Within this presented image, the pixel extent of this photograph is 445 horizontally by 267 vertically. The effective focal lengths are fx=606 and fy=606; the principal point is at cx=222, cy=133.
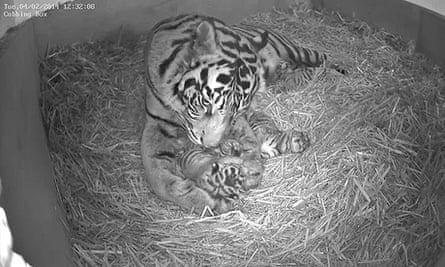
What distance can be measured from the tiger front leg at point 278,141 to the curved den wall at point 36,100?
81cm

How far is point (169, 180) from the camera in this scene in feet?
6.89

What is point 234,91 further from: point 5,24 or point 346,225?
point 5,24

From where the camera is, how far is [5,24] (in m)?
2.30

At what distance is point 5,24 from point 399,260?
5.39ft

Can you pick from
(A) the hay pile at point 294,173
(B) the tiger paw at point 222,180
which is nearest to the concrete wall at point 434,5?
(A) the hay pile at point 294,173

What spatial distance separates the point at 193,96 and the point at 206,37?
205 millimetres

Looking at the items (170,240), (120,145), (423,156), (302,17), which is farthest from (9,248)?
(302,17)

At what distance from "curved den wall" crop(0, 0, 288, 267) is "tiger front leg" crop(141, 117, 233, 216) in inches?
13.5

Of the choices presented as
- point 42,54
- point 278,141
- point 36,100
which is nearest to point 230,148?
point 278,141

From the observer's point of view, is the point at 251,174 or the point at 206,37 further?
the point at 251,174

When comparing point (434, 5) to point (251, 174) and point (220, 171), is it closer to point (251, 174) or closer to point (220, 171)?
point (251, 174)

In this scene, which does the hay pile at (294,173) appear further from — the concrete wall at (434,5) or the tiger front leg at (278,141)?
the concrete wall at (434,5)

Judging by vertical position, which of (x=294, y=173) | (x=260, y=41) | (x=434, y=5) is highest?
(x=434, y=5)
